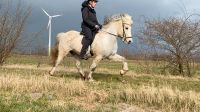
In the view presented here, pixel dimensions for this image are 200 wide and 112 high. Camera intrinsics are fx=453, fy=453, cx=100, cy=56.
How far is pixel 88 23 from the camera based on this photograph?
14.6 m

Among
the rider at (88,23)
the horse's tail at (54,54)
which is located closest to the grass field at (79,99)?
the rider at (88,23)

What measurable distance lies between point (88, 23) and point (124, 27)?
131cm

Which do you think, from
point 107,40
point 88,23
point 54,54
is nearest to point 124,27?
point 107,40

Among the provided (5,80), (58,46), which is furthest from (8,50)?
(5,80)

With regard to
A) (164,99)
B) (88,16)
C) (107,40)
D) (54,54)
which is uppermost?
(88,16)

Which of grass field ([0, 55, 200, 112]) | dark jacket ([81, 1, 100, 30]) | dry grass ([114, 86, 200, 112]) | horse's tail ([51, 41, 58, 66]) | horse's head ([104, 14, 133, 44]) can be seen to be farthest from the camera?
horse's tail ([51, 41, 58, 66])

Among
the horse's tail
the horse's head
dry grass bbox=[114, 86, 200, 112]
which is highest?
the horse's head

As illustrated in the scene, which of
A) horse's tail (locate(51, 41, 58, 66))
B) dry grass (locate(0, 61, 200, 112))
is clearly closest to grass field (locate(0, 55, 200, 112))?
dry grass (locate(0, 61, 200, 112))

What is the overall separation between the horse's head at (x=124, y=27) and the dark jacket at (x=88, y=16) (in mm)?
932

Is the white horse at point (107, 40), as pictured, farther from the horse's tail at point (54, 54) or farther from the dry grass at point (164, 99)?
the dry grass at point (164, 99)

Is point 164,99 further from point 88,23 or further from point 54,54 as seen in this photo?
point 54,54

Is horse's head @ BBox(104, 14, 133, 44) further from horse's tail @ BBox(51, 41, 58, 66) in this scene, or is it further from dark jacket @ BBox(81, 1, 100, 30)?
horse's tail @ BBox(51, 41, 58, 66)

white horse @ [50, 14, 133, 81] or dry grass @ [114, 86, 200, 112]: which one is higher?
white horse @ [50, 14, 133, 81]

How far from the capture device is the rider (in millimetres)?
14672
